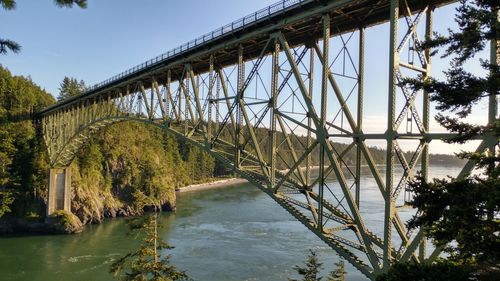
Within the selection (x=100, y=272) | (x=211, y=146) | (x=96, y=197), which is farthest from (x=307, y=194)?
(x=96, y=197)

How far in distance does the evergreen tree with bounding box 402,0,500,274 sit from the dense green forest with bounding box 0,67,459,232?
116 ft

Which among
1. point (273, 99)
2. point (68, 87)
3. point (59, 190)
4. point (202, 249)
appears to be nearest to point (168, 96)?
point (273, 99)

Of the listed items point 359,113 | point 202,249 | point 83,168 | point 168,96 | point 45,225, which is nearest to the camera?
point 359,113

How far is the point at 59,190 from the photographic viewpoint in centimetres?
4591

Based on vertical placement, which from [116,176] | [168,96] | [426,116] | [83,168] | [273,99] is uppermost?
[168,96]

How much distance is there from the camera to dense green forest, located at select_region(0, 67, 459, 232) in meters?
45.1

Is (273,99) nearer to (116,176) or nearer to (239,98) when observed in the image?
(239,98)

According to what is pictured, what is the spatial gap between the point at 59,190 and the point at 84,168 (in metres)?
7.58

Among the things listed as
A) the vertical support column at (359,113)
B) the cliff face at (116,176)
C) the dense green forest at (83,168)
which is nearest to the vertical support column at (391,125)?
the vertical support column at (359,113)

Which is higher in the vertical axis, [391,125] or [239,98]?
[239,98]

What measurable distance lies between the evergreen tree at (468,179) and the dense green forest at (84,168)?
3521cm

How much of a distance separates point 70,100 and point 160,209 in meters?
20.7

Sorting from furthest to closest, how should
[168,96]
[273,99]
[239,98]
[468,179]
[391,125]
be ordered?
1. [168,96]
2. [239,98]
3. [273,99]
4. [391,125]
5. [468,179]

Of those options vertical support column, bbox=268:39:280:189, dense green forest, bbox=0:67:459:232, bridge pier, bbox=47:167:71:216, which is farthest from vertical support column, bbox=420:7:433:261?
bridge pier, bbox=47:167:71:216
